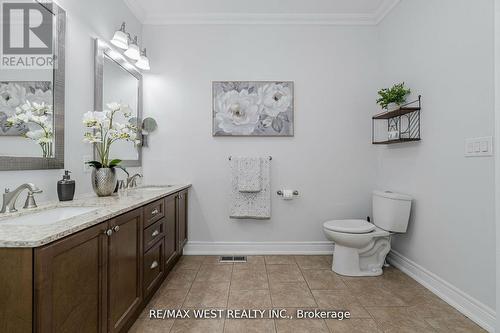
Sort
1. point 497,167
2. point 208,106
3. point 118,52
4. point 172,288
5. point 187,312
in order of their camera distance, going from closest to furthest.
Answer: point 497,167 < point 187,312 < point 172,288 < point 118,52 < point 208,106

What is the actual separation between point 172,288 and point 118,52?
2071 mm

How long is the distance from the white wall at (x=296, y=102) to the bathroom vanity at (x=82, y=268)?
1.08 m

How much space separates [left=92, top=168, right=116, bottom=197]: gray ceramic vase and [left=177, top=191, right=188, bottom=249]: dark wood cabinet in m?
0.71

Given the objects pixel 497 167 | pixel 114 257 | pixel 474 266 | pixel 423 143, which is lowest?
pixel 474 266

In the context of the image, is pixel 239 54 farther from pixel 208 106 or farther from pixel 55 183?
pixel 55 183

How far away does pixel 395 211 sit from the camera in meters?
2.17

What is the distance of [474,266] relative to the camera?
5.28 feet

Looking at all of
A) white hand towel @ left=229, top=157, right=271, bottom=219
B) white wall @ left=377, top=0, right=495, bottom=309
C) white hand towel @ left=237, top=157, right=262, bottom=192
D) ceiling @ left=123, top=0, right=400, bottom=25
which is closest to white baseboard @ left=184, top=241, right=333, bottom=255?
white hand towel @ left=229, top=157, right=271, bottom=219

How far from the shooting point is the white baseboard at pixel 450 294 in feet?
5.01

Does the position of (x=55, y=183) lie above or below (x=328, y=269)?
above

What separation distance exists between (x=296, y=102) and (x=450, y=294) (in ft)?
6.81

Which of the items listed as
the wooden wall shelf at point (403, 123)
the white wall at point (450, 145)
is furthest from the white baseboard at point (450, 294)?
the wooden wall shelf at point (403, 123)

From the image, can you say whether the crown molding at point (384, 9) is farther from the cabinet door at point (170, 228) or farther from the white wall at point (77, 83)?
the cabinet door at point (170, 228)

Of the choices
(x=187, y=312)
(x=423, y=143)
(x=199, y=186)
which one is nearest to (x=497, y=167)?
(x=423, y=143)
